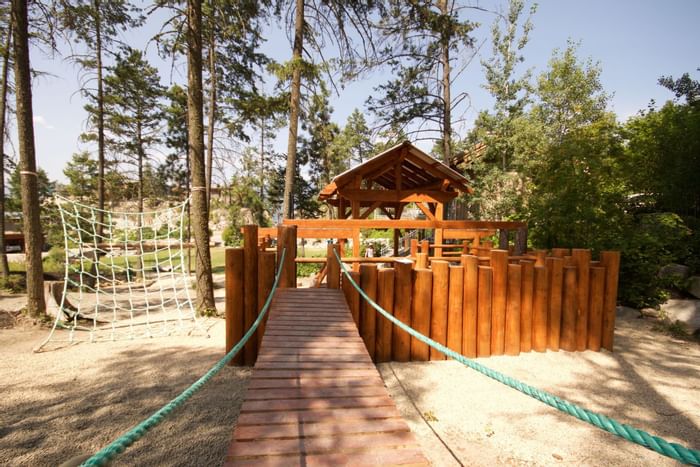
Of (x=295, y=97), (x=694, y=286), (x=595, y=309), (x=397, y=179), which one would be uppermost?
(x=295, y=97)

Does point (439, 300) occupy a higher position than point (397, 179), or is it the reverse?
point (397, 179)

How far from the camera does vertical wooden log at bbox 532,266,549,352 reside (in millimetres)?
4336

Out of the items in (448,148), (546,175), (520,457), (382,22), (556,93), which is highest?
(556,93)

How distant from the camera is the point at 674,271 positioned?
7.03 metres

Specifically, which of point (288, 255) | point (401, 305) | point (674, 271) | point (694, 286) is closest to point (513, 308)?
point (401, 305)

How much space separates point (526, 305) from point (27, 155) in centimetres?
983

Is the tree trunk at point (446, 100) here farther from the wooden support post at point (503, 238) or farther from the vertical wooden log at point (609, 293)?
the vertical wooden log at point (609, 293)

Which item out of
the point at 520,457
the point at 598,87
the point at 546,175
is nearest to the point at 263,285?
the point at 520,457

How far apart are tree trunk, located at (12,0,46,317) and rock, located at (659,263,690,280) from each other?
1383 cm

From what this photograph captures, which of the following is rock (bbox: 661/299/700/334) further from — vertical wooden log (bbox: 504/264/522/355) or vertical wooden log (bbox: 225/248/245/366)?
vertical wooden log (bbox: 225/248/245/366)

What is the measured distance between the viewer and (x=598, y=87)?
2861 cm

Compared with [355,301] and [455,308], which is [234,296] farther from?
[455,308]

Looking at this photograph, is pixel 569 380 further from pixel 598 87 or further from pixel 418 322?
pixel 598 87

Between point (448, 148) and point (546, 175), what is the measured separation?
15.3ft
